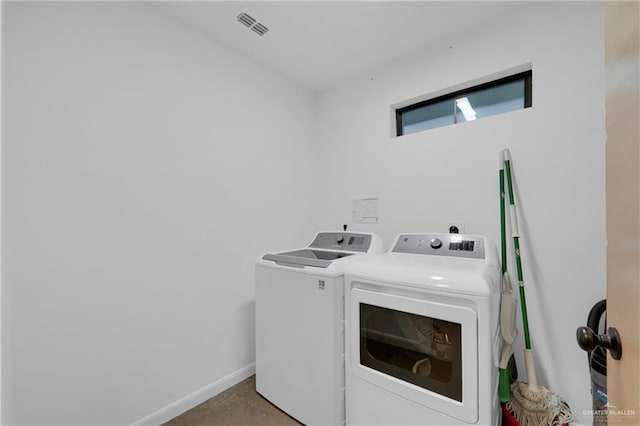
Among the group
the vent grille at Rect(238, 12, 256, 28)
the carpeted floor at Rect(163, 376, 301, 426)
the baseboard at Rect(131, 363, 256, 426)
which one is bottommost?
the carpeted floor at Rect(163, 376, 301, 426)

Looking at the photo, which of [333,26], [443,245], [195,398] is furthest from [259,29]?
[195,398]

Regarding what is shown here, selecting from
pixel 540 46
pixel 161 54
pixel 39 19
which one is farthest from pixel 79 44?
pixel 540 46

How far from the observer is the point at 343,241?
2.02 metres

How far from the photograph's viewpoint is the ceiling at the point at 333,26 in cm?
158

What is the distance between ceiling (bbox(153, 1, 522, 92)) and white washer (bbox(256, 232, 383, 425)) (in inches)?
59.4

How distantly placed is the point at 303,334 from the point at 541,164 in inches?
67.5

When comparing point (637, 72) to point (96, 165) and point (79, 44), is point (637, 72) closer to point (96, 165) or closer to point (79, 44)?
point (96, 165)

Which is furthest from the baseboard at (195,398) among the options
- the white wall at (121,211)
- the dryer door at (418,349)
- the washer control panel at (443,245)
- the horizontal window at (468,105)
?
the horizontal window at (468,105)

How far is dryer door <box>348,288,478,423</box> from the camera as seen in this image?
1049 mm

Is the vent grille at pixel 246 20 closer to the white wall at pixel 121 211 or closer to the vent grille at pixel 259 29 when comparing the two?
the vent grille at pixel 259 29

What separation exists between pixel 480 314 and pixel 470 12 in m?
1.80

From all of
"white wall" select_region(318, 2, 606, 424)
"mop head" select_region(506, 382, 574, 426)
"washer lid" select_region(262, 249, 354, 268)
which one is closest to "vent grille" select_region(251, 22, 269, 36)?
"white wall" select_region(318, 2, 606, 424)

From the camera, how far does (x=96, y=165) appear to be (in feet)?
4.41

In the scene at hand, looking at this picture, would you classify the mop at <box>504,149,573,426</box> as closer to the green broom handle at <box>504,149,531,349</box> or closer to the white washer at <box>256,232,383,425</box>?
the green broom handle at <box>504,149,531,349</box>
